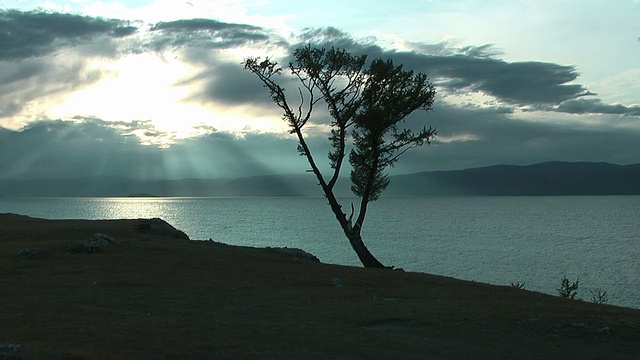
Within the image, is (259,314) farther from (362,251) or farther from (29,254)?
(362,251)

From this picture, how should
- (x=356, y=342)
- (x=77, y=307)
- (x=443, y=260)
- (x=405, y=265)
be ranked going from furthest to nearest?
(x=443, y=260) → (x=405, y=265) → (x=77, y=307) → (x=356, y=342)

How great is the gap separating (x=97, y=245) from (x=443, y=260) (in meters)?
68.8

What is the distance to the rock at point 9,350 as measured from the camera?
14629mm

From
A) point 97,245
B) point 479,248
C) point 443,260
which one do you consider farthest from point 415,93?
point 479,248

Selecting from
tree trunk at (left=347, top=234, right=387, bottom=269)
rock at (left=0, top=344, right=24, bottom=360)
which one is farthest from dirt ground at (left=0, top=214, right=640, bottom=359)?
tree trunk at (left=347, top=234, right=387, bottom=269)

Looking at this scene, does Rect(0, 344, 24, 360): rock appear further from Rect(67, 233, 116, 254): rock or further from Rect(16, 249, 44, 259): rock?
Rect(67, 233, 116, 254): rock

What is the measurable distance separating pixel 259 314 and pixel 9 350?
9.66 m

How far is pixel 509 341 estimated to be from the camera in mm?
19797

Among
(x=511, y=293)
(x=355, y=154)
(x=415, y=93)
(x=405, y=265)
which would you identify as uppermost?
(x=415, y=93)

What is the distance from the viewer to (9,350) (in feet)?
49.2

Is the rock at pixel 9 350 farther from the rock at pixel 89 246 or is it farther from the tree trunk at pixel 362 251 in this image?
the tree trunk at pixel 362 251

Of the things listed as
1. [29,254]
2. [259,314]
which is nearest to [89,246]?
[29,254]

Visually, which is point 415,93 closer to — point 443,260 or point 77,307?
point 77,307

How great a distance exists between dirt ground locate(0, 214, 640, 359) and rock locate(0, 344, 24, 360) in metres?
0.04
